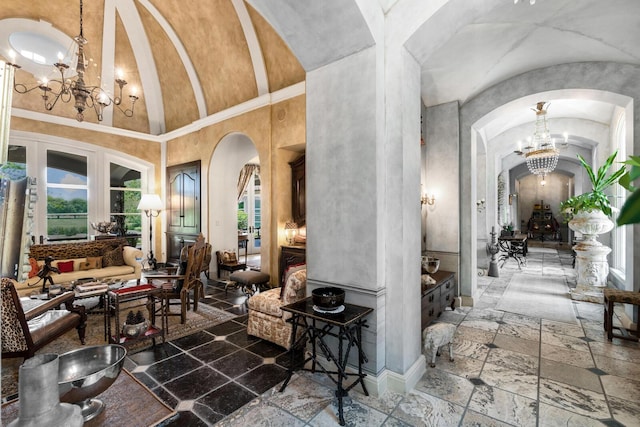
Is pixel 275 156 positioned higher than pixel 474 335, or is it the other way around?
pixel 275 156

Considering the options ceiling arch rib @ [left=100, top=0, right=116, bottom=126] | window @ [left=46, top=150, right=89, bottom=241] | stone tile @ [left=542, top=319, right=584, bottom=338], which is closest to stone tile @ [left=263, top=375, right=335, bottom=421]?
stone tile @ [left=542, top=319, right=584, bottom=338]

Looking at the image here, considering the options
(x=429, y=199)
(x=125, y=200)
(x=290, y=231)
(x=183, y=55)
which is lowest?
(x=290, y=231)

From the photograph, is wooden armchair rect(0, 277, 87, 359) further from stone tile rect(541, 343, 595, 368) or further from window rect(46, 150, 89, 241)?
stone tile rect(541, 343, 595, 368)

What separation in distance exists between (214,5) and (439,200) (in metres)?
5.65

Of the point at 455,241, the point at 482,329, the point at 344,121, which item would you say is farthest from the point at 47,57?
the point at 482,329

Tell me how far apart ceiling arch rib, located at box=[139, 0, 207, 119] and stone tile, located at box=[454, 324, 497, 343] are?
22.5ft

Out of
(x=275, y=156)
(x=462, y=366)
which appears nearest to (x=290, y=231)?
(x=275, y=156)

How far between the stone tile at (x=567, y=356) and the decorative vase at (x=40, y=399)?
417 centimetres

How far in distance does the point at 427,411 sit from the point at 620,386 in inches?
76.2

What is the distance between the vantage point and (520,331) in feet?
13.5

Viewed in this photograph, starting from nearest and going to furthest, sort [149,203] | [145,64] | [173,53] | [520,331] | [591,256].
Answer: [520,331]
[591,256]
[149,203]
[173,53]
[145,64]

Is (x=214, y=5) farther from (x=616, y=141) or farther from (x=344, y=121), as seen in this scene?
(x=616, y=141)

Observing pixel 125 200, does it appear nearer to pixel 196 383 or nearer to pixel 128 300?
pixel 128 300

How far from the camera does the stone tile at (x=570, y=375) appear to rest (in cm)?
284
